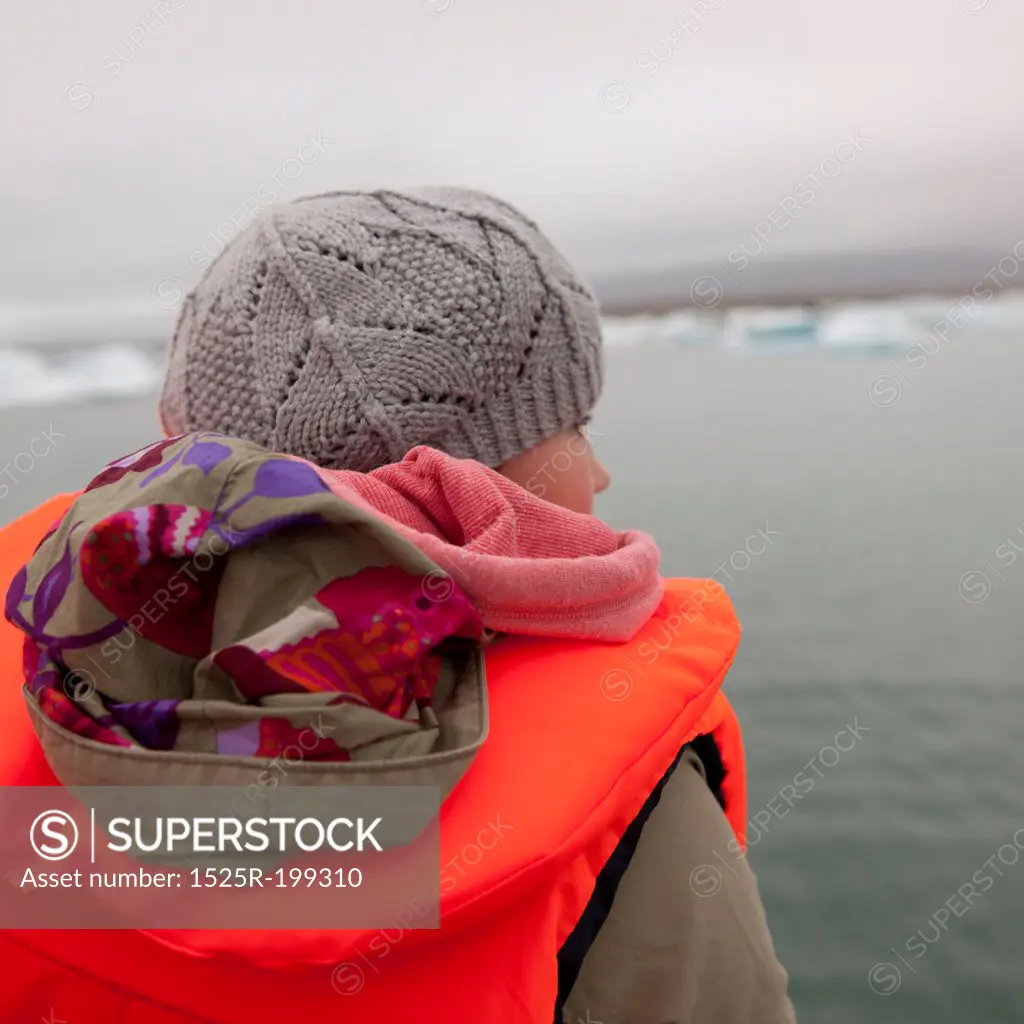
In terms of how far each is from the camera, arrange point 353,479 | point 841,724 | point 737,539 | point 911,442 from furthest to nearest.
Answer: point 911,442 → point 737,539 → point 841,724 → point 353,479

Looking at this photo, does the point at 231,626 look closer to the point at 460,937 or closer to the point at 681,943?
the point at 460,937

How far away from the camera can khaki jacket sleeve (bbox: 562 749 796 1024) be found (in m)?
0.66

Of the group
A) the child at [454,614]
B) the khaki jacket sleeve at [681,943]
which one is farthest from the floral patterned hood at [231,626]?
the khaki jacket sleeve at [681,943]

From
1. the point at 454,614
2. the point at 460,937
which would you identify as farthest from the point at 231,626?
the point at 460,937

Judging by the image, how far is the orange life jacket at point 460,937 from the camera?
55 cm

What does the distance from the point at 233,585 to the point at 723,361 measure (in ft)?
39.0

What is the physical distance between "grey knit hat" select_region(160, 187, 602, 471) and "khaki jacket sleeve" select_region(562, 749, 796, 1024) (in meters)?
0.41

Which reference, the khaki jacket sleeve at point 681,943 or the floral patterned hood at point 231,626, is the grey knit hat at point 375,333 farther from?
the khaki jacket sleeve at point 681,943

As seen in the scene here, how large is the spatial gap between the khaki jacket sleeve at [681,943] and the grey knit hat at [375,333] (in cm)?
41

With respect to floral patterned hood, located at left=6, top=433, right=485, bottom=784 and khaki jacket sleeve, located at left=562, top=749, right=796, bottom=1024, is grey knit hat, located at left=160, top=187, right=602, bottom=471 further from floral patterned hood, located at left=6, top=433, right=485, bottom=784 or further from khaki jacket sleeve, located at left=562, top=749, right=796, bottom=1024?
khaki jacket sleeve, located at left=562, top=749, right=796, bottom=1024

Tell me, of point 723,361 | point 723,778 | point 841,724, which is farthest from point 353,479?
point 723,361

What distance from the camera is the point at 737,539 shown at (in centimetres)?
321

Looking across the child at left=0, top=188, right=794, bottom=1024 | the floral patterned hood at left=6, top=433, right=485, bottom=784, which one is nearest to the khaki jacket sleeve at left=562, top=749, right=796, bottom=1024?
the child at left=0, top=188, right=794, bottom=1024

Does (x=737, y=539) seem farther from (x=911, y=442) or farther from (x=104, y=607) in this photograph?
(x=104, y=607)
